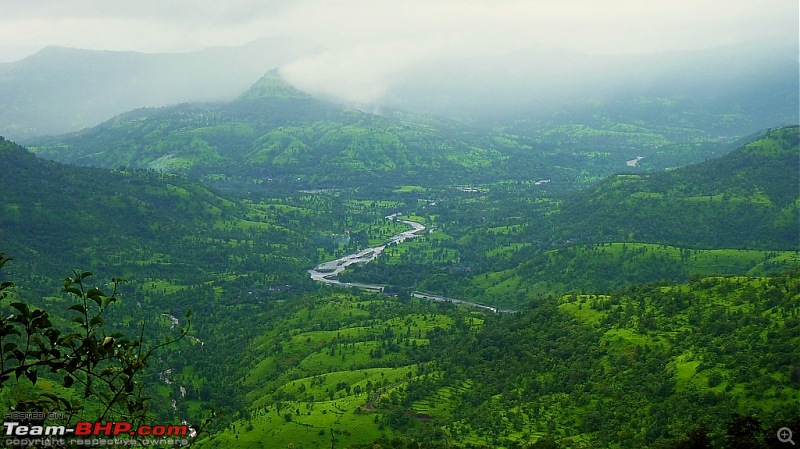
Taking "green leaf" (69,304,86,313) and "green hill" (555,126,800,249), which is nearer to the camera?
"green leaf" (69,304,86,313)

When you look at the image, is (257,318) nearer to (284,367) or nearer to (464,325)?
(284,367)

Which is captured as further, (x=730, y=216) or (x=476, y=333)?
(x=730, y=216)

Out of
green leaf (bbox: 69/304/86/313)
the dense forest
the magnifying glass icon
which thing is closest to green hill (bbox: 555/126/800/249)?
the dense forest

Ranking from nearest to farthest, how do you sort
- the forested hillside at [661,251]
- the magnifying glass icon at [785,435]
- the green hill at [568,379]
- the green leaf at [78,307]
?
the green leaf at [78,307] → the magnifying glass icon at [785,435] → the green hill at [568,379] → the forested hillside at [661,251]

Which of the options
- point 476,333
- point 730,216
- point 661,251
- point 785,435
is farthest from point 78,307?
point 730,216

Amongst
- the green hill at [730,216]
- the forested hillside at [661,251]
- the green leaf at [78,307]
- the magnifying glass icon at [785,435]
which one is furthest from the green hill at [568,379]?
the green hill at [730,216]

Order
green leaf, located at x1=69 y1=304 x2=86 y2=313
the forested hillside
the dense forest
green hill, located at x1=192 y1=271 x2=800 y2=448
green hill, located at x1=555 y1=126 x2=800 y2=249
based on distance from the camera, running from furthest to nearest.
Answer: green hill, located at x1=555 y1=126 x2=800 y2=249 → the forested hillside → the dense forest → green hill, located at x1=192 y1=271 x2=800 y2=448 → green leaf, located at x1=69 y1=304 x2=86 y2=313

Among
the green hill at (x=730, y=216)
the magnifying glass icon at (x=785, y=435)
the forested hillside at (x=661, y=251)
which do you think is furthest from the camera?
the green hill at (x=730, y=216)

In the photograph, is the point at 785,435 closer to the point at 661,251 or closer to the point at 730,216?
the point at 661,251

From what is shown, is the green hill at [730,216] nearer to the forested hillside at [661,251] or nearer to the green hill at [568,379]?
the forested hillside at [661,251]

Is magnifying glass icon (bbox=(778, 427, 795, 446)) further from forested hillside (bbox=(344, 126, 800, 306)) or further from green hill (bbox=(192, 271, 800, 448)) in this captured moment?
forested hillside (bbox=(344, 126, 800, 306))

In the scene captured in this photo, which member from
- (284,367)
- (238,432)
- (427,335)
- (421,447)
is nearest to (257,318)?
(284,367)

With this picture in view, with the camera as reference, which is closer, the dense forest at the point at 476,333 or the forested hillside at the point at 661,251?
the dense forest at the point at 476,333
